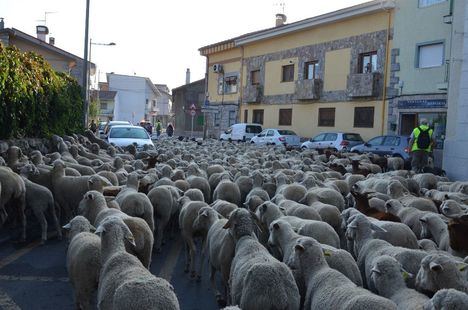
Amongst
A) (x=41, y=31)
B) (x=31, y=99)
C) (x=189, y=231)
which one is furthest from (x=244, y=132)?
(x=189, y=231)

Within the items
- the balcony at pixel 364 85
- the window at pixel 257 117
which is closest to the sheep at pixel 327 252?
Answer: the balcony at pixel 364 85

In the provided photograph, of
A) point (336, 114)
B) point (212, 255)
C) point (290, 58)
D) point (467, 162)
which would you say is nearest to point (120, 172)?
point (212, 255)

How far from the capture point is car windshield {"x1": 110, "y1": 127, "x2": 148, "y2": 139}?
64.8 ft

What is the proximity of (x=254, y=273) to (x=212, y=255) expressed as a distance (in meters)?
1.69

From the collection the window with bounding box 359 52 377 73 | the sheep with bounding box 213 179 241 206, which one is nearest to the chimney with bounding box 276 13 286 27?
the window with bounding box 359 52 377 73

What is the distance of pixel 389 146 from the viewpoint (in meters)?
20.0

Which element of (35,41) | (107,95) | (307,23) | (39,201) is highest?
(307,23)

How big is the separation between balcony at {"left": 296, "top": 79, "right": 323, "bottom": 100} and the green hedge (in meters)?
15.4

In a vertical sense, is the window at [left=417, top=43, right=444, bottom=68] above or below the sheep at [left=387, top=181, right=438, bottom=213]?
above

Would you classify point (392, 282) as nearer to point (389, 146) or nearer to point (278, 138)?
point (389, 146)

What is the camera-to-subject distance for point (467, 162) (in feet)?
45.4

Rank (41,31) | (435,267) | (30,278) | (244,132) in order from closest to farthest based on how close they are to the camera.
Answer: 1. (435,267)
2. (30,278)
3. (244,132)
4. (41,31)

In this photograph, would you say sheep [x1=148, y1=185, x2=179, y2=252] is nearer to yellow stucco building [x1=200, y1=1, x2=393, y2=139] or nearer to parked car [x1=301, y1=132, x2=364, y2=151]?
parked car [x1=301, y1=132, x2=364, y2=151]

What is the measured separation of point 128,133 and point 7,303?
1501 cm
